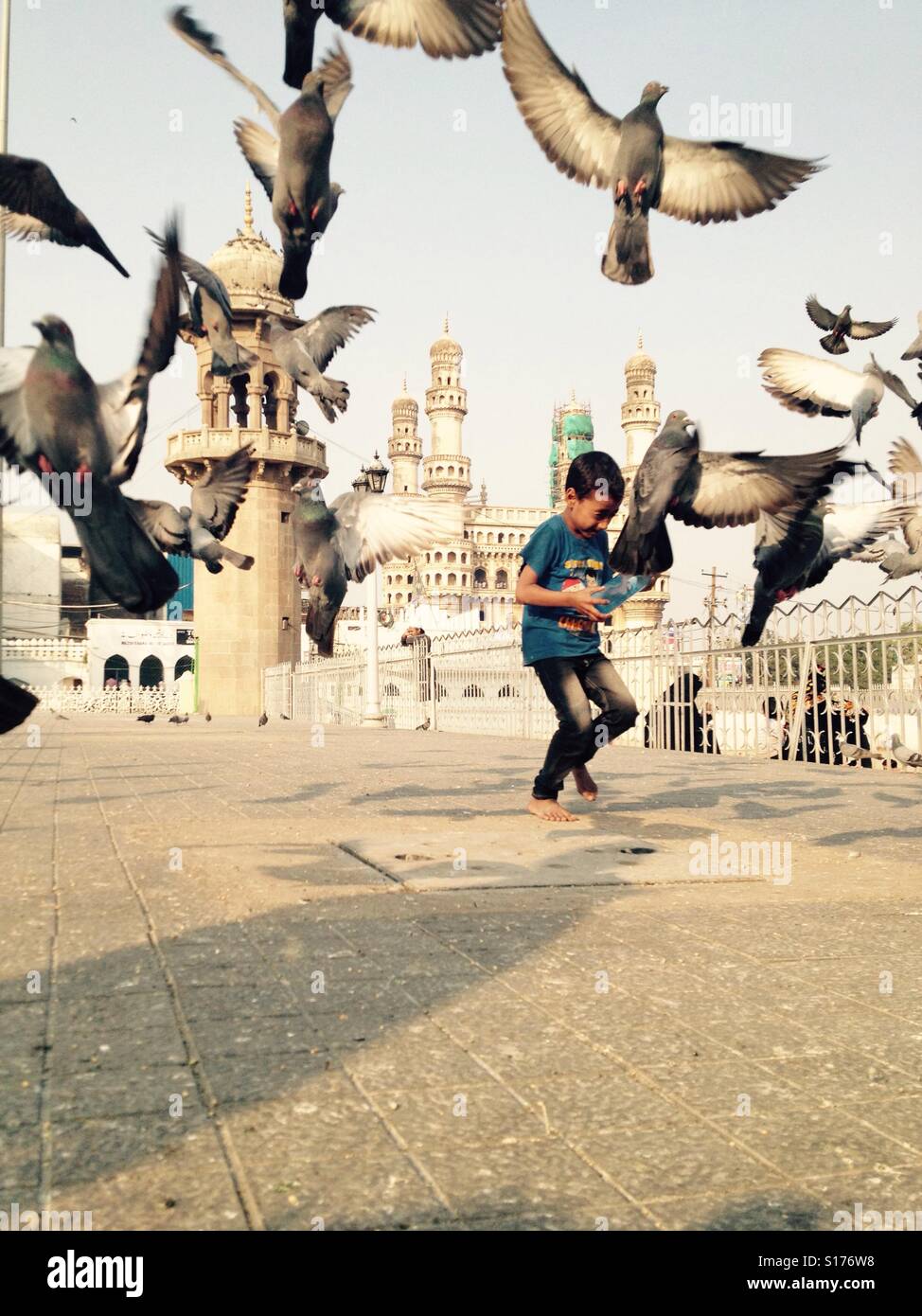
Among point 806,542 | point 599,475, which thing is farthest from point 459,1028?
point 599,475

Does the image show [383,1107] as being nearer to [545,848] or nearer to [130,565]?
[130,565]

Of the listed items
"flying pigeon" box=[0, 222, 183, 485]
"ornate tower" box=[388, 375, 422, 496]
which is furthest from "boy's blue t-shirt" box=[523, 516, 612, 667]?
"ornate tower" box=[388, 375, 422, 496]

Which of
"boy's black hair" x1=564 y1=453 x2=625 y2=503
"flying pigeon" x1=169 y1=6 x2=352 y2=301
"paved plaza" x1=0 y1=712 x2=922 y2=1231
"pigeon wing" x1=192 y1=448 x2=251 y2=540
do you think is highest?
"flying pigeon" x1=169 y1=6 x2=352 y2=301

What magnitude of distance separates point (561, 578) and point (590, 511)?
0.46 meters

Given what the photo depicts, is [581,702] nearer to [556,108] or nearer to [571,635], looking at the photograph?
[571,635]

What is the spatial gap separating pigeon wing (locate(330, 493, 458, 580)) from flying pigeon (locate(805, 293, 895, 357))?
1582 mm

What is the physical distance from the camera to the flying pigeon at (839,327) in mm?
4184

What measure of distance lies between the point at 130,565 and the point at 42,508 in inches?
11.8

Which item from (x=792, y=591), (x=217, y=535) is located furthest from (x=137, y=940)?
(x=792, y=591)

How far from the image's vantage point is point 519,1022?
271cm

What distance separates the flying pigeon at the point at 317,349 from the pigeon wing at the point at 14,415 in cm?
131

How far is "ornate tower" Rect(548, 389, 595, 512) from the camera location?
117000mm

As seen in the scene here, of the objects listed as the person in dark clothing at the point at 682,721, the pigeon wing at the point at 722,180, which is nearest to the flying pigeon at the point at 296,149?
the pigeon wing at the point at 722,180

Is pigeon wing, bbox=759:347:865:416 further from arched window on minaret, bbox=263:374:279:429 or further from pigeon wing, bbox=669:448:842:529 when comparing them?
arched window on minaret, bbox=263:374:279:429
